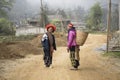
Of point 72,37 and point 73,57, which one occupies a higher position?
point 72,37

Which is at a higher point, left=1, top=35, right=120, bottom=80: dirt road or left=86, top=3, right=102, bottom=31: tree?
left=1, top=35, right=120, bottom=80: dirt road

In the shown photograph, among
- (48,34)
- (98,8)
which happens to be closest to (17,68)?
(48,34)

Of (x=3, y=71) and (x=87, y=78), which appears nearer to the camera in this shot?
(x=87, y=78)

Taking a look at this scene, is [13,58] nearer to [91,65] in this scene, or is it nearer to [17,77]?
[91,65]

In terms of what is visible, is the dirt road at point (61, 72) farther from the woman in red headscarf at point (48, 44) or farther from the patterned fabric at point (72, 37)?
the patterned fabric at point (72, 37)

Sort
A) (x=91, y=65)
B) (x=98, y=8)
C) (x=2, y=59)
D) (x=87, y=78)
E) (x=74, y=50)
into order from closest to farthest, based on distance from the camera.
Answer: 1. (x=87, y=78)
2. (x=74, y=50)
3. (x=91, y=65)
4. (x=2, y=59)
5. (x=98, y=8)

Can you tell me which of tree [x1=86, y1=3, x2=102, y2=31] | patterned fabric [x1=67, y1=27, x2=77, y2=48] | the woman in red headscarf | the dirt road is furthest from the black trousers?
tree [x1=86, y1=3, x2=102, y2=31]

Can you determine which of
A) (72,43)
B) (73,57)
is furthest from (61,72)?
(72,43)

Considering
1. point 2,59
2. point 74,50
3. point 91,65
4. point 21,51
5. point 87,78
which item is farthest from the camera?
point 21,51

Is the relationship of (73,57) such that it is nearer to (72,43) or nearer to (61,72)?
(72,43)

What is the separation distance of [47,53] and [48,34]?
2.62ft

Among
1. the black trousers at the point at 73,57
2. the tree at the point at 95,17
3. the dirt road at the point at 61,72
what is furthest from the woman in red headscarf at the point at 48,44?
the tree at the point at 95,17

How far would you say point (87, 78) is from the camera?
1221 cm

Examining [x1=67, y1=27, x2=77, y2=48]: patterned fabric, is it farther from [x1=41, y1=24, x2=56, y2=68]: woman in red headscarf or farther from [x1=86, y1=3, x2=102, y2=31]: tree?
[x1=86, y1=3, x2=102, y2=31]: tree
